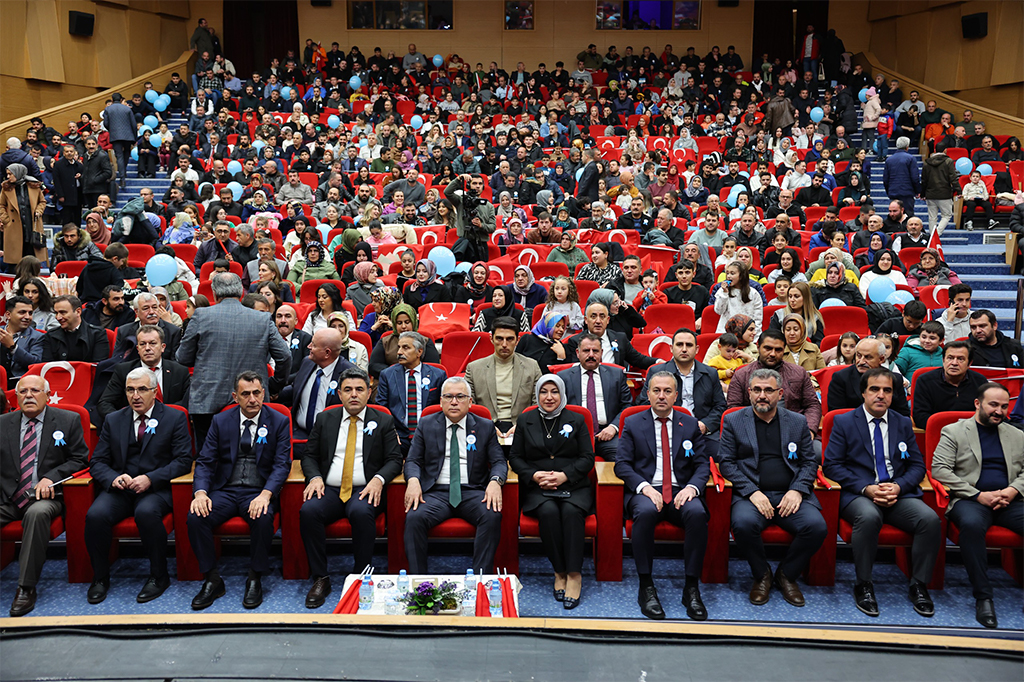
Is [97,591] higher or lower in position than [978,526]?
lower

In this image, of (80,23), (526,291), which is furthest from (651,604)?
(80,23)

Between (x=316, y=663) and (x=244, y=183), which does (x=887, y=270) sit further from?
(x=244, y=183)

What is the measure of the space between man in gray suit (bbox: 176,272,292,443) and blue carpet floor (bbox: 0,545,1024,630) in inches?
31.2

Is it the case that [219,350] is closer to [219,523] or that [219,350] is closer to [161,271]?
[219,523]

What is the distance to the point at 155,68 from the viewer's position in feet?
49.9

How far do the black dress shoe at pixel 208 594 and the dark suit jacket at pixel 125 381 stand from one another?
96cm

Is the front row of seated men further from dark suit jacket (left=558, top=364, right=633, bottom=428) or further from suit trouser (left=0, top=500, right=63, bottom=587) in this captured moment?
dark suit jacket (left=558, top=364, right=633, bottom=428)

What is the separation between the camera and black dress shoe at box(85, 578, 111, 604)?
3500 millimetres

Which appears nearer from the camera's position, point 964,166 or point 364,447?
point 364,447

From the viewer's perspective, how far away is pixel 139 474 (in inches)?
146

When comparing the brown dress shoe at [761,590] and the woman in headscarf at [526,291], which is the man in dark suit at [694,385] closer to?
the brown dress shoe at [761,590]

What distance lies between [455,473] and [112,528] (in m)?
1.58

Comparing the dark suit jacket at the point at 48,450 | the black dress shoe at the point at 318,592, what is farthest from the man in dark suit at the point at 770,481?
the dark suit jacket at the point at 48,450

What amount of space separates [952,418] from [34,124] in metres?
11.3
